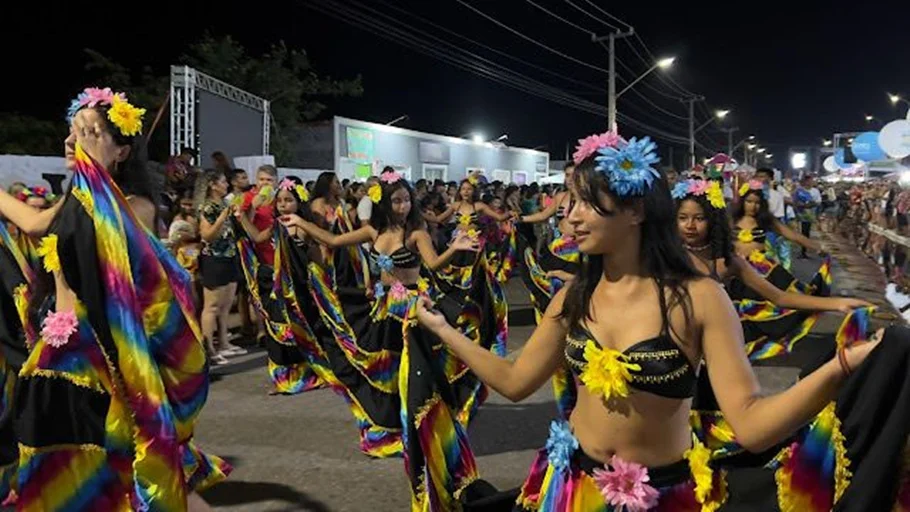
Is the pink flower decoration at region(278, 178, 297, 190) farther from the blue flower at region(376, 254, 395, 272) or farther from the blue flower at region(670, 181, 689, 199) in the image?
the blue flower at region(670, 181, 689, 199)

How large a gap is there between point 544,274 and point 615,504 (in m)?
6.58

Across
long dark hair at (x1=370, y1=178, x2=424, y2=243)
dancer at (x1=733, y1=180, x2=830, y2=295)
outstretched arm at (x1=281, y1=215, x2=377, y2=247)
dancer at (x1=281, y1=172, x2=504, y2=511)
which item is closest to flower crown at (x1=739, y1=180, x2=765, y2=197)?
dancer at (x1=733, y1=180, x2=830, y2=295)

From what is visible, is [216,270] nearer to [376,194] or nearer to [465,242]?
[376,194]

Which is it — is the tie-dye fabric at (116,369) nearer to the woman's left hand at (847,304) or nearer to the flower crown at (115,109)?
the flower crown at (115,109)

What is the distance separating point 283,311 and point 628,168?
540 centimetres

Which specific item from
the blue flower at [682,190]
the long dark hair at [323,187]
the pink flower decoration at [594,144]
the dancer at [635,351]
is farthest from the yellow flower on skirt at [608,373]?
the long dark hair at [323,187]

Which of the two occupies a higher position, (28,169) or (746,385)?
(28,169)

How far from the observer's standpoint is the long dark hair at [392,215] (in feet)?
20.1

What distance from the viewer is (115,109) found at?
3.48 m

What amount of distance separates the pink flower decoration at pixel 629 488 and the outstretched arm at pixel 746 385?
0.31m

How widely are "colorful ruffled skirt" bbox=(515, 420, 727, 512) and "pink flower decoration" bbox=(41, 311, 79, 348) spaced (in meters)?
2.02

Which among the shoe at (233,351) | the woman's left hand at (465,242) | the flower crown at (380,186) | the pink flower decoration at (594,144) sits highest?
the flower crown at (380,186)

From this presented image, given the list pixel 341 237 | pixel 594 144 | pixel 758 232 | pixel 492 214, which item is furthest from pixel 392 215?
pixel 492 214

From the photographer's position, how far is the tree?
85.9 ft
